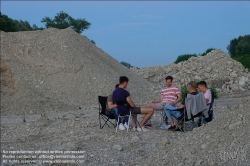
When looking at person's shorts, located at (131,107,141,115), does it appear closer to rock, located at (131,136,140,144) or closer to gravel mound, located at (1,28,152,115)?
rock, located at (131,136,140,144)

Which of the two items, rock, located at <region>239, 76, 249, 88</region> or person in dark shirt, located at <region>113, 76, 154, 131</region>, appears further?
rock, located at <region>239, 76, 249, 88</region>

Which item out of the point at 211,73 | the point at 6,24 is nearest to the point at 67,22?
the point at 6,24

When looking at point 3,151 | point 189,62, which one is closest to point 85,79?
point 189,62

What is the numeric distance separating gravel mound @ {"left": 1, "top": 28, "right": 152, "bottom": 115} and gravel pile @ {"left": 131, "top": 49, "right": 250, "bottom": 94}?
2.90 meters

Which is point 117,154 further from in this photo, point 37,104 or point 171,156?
point 37,104

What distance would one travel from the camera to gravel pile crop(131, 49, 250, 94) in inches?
949

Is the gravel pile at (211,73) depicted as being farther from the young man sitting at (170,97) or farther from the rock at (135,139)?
the rock at (135,139)

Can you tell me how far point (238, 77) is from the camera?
82.7ft

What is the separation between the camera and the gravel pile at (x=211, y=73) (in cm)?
2409

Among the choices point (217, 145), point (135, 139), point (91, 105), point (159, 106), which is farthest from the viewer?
point (91, 105)

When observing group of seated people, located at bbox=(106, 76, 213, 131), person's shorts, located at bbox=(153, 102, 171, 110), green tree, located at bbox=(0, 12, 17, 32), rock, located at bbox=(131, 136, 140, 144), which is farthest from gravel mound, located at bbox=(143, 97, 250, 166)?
green tree, located at bbox=(0, 12, 17, 32)

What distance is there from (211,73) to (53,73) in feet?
31.6

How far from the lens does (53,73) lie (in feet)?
66.8

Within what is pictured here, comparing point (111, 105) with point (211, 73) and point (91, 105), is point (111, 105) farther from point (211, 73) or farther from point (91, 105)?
point (211, 73)
